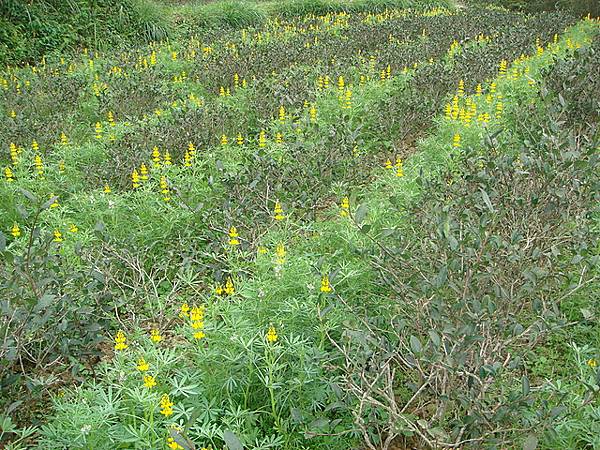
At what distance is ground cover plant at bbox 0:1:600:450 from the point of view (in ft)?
8.12

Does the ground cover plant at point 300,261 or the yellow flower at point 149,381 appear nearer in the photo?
the yellow flower at point 149,381

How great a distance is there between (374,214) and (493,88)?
362cm

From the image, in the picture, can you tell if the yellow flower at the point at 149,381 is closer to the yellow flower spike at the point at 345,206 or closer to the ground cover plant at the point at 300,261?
the ground cover plant at the point at 300,261

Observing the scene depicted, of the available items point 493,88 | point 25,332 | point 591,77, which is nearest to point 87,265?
point 25,332

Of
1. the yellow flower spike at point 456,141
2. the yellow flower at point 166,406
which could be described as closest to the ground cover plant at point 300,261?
the yellow flower at point 166,406

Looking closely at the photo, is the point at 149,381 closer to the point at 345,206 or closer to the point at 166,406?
the point at 166,406

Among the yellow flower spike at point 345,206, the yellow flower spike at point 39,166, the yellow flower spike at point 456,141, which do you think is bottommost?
the yellow flower spike at point 456,141

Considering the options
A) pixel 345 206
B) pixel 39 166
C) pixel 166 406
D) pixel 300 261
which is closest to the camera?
pixel 166 406

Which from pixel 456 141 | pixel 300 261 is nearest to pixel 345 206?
pixel 300 261

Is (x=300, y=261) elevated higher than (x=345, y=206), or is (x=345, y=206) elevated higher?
(x=345, y=206)

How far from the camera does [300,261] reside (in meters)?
3.37

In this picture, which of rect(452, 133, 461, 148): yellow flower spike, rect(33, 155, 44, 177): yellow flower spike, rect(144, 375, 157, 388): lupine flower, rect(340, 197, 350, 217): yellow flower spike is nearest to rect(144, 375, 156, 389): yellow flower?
rect(144, 375, 157, 388): lupine flower

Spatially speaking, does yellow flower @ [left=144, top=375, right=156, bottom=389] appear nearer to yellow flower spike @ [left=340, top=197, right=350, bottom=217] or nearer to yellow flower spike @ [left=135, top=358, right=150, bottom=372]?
yellow flower spike @ [left=135, top=358, right=150, bottom=372]

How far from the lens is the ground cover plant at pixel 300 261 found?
8.12ft
